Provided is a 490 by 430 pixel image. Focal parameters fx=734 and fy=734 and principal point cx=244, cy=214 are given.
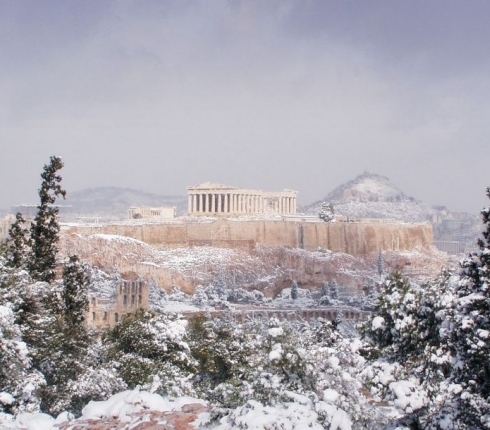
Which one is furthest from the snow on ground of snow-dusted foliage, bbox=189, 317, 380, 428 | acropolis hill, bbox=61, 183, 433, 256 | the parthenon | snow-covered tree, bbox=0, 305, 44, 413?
the parthenon


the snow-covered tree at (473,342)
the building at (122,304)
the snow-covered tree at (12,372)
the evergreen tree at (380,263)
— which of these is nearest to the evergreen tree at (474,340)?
the snow-covered tree at (473,342)

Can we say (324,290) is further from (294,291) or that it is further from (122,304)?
(122,304)

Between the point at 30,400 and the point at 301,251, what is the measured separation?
257ft

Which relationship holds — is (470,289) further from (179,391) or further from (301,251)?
(301,251)

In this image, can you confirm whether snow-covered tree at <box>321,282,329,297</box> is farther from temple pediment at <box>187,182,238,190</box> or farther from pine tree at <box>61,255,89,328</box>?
pine tree at <box>61,255,89,328</box>

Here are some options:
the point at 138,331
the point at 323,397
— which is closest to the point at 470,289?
the point at 323,397

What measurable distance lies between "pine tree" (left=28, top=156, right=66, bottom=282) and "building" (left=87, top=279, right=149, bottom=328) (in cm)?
1715

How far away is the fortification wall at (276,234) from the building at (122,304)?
39741mm

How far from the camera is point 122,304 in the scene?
43.3 m

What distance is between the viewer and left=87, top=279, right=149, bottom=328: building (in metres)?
42.0

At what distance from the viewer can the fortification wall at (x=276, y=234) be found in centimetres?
8919

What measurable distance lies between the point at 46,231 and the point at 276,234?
232ft

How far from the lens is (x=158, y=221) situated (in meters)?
94.2

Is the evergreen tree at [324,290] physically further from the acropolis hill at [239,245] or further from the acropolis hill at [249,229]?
the acropolis hill at [249,229]
